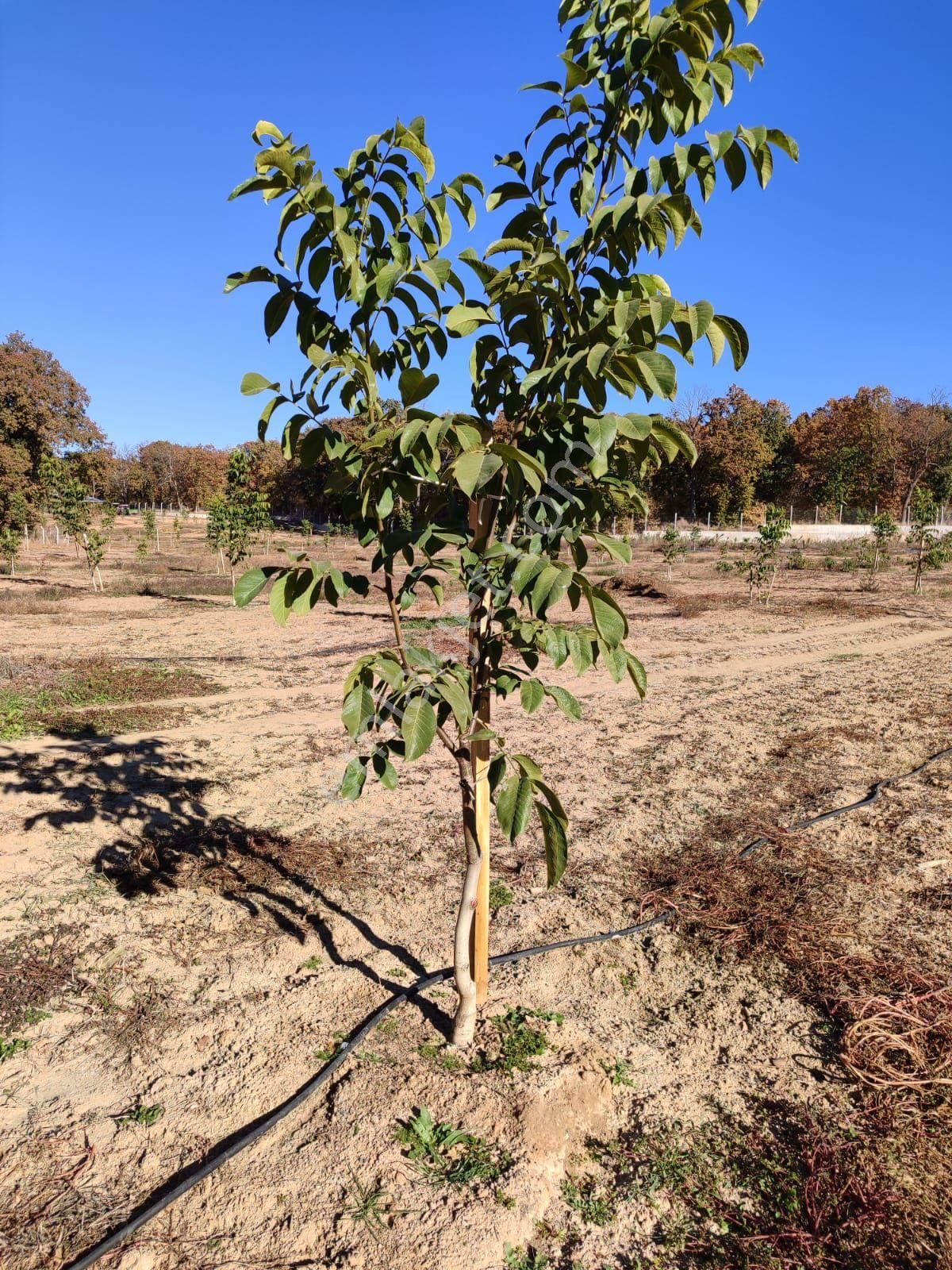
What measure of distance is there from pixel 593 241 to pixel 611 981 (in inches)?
124

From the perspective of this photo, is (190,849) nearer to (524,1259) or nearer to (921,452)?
(524,1259)

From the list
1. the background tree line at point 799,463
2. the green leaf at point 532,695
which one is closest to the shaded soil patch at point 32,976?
the green leaf at point 532,695

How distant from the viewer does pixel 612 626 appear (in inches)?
70.9

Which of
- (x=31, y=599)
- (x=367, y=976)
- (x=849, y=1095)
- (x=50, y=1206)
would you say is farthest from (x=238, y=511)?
→ (x=849, y=1095)

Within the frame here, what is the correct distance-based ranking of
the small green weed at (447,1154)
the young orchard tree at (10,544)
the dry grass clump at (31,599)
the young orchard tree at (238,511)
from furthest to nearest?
the young orchard tree at (10,544) → the young orchard tree at (238,511) → the dry grass clump at (31,599) → the small green weed at (447,1154)

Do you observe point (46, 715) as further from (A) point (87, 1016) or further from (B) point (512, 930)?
(B) point (512, 930)

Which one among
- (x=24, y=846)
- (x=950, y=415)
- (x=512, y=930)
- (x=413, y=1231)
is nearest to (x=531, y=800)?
(x=413, y=1231)

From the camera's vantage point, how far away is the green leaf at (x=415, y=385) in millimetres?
1812

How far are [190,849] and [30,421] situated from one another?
30.4 metres

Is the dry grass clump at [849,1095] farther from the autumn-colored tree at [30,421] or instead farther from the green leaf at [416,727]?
the autumn-colored tree at [30,421]

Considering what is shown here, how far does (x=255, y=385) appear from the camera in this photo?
1.93 meters

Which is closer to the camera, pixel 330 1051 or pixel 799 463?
pixel 330 1051

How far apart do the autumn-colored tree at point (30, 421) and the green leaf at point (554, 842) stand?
3141 centimetres

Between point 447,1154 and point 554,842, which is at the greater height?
point 554,842
